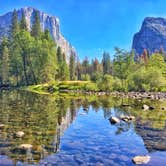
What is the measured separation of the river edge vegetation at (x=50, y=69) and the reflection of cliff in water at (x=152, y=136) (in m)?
53.5

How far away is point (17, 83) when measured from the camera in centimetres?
10938

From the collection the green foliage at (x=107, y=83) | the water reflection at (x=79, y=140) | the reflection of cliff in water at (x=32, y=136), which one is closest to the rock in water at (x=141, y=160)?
the water reflection at (x=79, y=140)

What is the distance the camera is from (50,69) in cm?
10106

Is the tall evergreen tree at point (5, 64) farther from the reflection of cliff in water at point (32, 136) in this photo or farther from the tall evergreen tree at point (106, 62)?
the reflection of cliff in water at point (32, 136)

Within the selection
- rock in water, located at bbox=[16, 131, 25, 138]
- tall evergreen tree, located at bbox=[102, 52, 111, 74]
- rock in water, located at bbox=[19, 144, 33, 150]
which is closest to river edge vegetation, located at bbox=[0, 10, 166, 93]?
tall evergreen tree, located at bbox=[102, 52, 111, 74]

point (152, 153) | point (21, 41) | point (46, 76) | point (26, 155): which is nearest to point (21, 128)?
point (26, 155)

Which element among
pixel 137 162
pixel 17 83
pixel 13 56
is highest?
pixel 13 56

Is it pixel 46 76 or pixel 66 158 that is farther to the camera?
pixel 46 76

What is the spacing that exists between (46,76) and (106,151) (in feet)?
287

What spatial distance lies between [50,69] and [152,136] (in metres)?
84.3

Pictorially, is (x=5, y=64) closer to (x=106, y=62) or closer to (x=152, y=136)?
(x=106, y=62)

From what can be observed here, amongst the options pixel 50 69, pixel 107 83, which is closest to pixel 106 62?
pixel 50 69

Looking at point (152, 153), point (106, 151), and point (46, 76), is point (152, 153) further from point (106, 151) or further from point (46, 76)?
point (46, 76)

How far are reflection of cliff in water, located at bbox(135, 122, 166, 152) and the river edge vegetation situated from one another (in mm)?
53464
